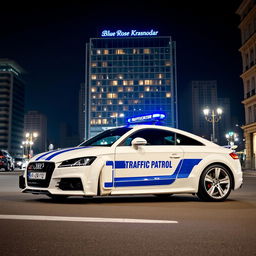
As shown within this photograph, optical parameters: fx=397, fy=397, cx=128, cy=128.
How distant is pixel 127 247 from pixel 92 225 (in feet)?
4.32

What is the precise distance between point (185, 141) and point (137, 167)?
52.9 inches

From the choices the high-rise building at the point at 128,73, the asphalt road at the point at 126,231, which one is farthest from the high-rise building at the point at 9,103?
the asphalt road at the point at 126,231

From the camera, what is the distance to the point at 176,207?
23.7 feet

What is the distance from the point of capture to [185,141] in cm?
857

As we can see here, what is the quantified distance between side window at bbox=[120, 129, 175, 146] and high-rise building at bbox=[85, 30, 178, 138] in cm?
13290

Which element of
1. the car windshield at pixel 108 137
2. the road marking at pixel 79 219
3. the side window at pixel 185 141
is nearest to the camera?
the road marking at pixel 79 219

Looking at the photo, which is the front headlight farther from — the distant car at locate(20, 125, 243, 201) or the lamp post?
the lamp post

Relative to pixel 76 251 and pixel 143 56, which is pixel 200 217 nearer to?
pixel 76 251

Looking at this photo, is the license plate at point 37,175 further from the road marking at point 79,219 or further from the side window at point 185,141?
the side window at point 185,141

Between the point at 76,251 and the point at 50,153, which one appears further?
the point at 50,153

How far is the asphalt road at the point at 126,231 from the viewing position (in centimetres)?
379

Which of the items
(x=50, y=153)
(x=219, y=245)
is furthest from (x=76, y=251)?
(x=50, y=153)

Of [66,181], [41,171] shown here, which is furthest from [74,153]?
[41,171]

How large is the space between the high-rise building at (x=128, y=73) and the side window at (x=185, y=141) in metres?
133
